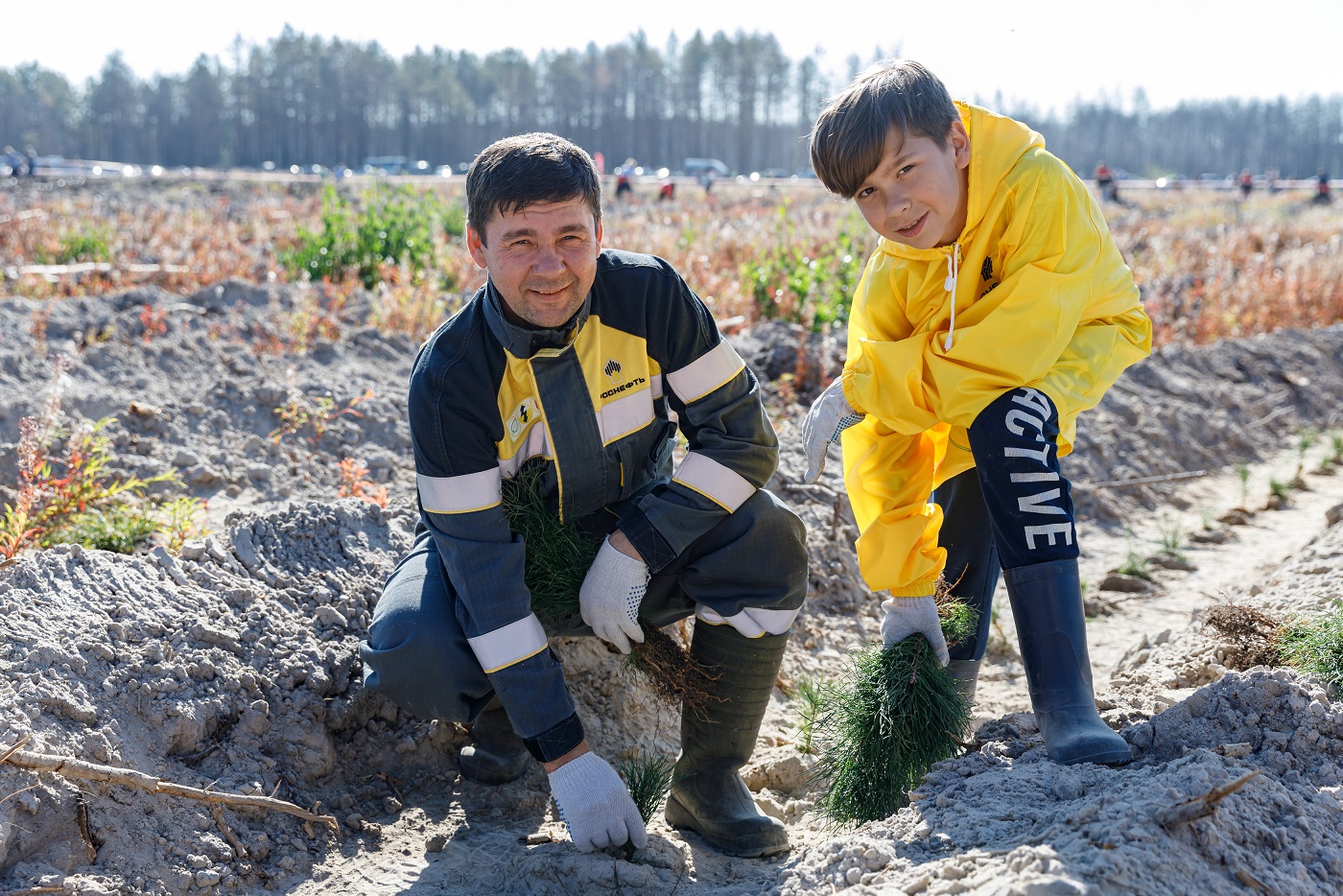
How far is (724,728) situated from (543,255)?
46.2 inches

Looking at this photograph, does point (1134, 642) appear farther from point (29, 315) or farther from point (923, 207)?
point (29, 315)

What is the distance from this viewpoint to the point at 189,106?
7388 cm

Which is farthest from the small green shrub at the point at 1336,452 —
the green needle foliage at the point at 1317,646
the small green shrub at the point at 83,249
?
the small green shrub at the point at 83,249

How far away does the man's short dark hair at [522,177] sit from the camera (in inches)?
81.1

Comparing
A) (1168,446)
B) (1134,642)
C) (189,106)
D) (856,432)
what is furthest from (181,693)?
(189,106)

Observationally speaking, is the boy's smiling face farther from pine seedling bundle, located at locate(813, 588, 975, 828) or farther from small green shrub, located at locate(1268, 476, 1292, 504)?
small green shrub, located at locate(1268, 476, 1292, 504)

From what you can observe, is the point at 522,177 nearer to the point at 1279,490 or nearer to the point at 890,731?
the point at 890,731

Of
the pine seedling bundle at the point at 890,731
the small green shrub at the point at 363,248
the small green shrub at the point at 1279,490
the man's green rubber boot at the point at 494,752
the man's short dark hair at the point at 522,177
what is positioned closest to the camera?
the man's short dark hair at the point at 522,177

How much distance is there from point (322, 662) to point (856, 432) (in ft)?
4.85

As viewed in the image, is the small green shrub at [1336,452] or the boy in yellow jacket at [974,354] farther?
the small green shrub at [1336,452]

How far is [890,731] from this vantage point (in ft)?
7.10

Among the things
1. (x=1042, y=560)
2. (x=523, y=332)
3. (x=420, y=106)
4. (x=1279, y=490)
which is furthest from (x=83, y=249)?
(x=420, y=106)

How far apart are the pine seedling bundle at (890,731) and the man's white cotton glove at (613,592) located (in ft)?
1.80

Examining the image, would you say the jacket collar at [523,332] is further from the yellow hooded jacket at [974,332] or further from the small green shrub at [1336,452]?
the small green shrub at [1336,452]
